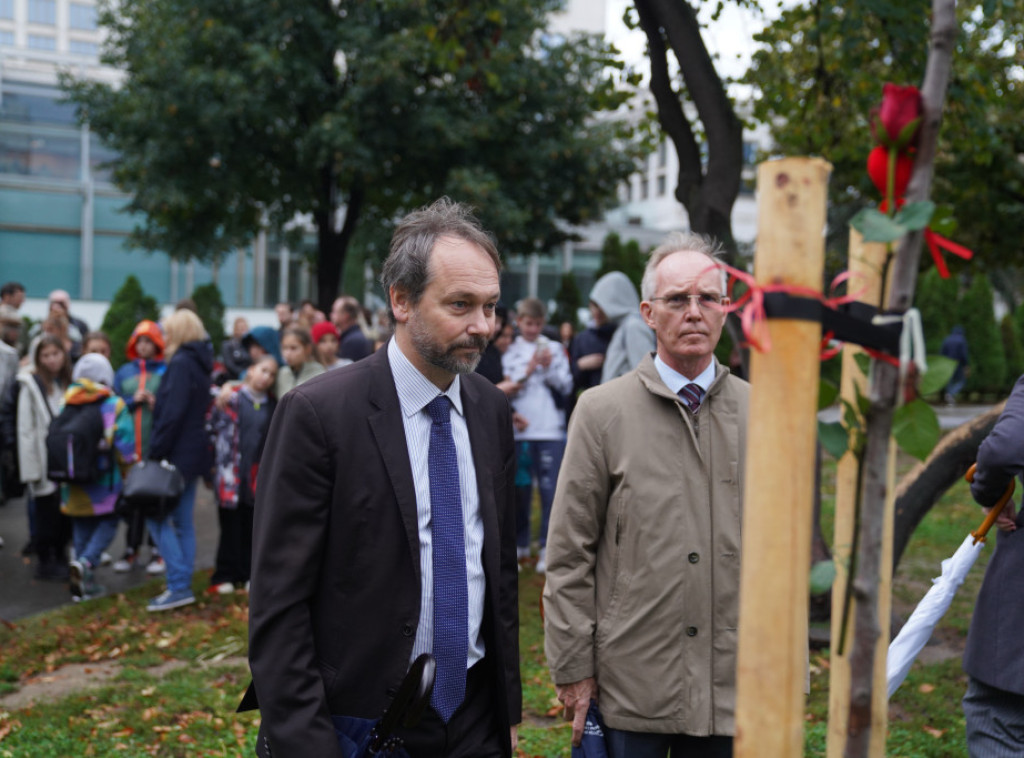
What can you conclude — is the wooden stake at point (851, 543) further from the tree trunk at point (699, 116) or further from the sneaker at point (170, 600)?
the sneaker at point (170, 600)

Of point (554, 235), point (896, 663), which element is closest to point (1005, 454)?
point (896, 663)

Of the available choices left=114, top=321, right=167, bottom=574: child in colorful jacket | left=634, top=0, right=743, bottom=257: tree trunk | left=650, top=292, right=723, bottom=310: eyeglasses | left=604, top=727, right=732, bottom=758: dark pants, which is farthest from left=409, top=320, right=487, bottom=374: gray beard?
left=114, top=321, right=167, bottom=574: child in colorful jacket

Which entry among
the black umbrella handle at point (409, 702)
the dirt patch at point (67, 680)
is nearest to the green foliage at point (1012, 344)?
the dirt patch at point (67, 680)

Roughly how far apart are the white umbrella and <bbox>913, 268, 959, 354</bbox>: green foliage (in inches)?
1033

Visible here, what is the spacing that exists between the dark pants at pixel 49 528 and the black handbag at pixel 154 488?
4.77 ft

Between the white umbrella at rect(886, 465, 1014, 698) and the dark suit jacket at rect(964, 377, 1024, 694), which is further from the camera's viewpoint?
the dark suit jacket at rect(964, 377, 1024, 694)

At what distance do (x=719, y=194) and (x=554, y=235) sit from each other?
567 inches

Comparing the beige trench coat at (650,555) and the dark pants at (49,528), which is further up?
the beige trench coat at (650,555)

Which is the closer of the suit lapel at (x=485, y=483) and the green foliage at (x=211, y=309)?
the suit lapel at (x=485, y=483)

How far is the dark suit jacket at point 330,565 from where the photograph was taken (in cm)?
245

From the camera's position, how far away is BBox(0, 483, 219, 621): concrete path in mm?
7934

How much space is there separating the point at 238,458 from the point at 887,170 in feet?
23.5

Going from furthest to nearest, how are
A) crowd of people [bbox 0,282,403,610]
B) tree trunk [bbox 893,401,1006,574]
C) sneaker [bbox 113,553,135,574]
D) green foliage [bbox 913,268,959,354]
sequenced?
green foliage [bbox 913,268,959,354] → sneaker [bbox 113,553,135,574] → crowd of people [bbox 0,282,403,610] → tree trunk [bbox 893,401,1006,574]

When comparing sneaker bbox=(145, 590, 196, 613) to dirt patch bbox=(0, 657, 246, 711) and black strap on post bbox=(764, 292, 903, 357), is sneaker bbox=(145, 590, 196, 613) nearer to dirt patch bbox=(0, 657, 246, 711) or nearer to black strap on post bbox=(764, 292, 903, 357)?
dirt patch bbox=(0, 657, 246, 711)
